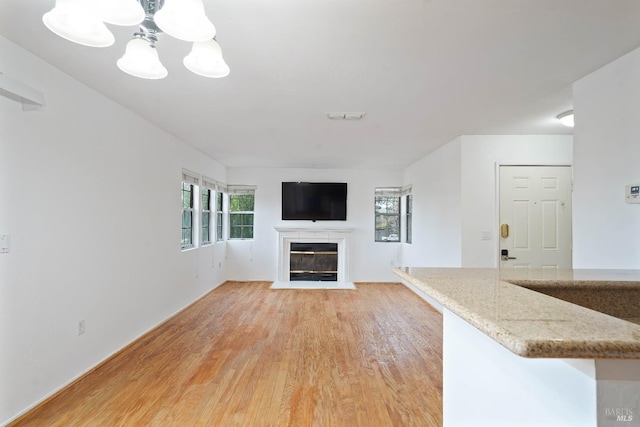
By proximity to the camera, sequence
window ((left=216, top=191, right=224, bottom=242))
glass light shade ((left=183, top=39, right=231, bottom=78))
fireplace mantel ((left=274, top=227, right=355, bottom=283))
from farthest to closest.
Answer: fireplace mantel ((left=274, top=227, right=355, bottom=283)), window ((left=216, top=191, right=224, bottom=242)), glass light shade ((left=183, top=39, right=231, bottom=78))

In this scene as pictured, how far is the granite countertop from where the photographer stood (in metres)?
0.57

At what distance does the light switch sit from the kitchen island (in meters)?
2.32

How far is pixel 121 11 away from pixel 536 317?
5.24 feet

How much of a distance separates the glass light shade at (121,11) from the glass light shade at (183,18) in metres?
0.06

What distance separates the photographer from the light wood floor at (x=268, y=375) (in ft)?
7.04

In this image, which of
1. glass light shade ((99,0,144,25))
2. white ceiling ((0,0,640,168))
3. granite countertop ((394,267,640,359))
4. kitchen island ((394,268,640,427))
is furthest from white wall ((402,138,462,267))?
glass light shade ((99,0,144,25))

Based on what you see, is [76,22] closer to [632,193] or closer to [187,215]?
[632,193]

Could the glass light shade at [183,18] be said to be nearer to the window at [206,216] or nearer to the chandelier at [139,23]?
the chandelier at [139,23]

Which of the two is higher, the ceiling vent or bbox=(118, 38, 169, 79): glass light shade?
the ceiling vent

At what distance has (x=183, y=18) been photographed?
122 centimetres

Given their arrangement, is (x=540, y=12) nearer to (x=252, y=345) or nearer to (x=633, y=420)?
(x=633, y=420)

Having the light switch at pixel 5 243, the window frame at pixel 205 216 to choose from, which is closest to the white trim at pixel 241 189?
the window frame at pixel 205 216

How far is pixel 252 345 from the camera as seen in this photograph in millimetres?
3346

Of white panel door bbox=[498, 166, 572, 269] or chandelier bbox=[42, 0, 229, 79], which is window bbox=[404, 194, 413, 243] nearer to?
white panel door bbox=[498, 166, 572, 269]
